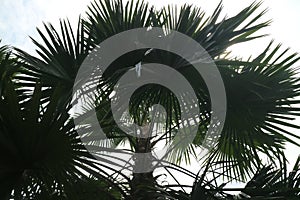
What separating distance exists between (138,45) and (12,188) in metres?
1.26

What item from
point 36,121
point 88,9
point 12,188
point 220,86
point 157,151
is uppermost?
point 88,9

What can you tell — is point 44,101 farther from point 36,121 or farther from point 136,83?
Result: point 36,121

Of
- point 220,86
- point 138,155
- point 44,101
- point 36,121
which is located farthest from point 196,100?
point 36,121

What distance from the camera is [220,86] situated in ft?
7.78

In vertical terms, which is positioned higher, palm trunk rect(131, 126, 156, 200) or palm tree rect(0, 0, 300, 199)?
palm tree rect(0, 0, 300, 199)

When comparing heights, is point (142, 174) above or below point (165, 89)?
below

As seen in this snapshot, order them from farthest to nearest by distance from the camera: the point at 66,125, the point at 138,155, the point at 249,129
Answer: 1. the point at 138,155
2. the point at 249,129
3. the point at 66,125

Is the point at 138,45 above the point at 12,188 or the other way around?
above

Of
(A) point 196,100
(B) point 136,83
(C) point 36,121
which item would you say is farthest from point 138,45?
(C) point 36,121

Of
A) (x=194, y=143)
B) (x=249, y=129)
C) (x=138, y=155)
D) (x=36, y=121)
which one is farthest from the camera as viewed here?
(x=194, y=143)

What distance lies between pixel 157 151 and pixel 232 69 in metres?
0.98

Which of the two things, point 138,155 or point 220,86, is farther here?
point 138,155

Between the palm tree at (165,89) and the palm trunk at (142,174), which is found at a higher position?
the palm tree at (165,89)

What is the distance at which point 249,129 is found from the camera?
8.30 feet
